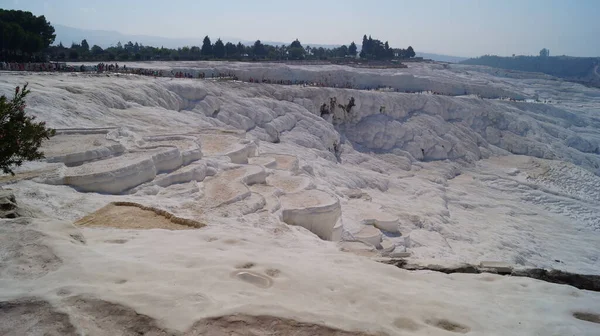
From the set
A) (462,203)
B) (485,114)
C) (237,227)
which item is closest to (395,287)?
(237,227)

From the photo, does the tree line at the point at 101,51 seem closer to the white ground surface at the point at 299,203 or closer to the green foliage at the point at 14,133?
the white ground surface at the point at 299,203

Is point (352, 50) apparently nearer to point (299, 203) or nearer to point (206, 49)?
point (206, 49)

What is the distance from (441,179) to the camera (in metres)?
24.5

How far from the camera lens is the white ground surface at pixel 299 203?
11.3 ft

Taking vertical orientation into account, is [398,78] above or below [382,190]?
above

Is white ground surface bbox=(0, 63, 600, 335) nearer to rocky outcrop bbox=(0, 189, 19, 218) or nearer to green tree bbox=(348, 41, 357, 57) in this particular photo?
rocky outcrop bbox=(0, 189, 19, 218)

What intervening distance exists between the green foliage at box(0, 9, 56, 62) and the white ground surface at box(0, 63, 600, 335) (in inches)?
420

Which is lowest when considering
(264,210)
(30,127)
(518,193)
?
(518,193)

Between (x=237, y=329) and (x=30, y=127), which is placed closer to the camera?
(x=237, y=329)

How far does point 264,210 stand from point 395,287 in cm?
501

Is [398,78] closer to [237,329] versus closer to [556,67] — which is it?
[237,329]

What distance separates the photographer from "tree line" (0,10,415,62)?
26219 mm

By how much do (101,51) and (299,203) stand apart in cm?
4079

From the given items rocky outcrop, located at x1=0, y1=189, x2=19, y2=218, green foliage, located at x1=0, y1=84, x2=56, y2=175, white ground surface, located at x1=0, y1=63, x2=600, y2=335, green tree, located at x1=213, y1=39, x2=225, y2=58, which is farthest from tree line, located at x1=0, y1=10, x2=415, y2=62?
rocky outcrop, located at x1=0, y1=189, x2=19, y2=218
